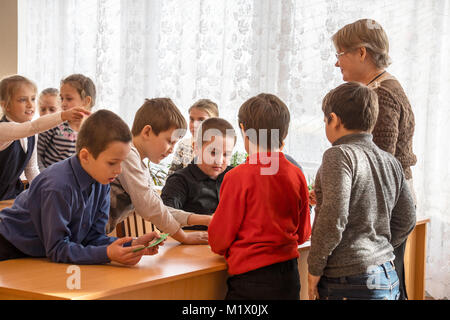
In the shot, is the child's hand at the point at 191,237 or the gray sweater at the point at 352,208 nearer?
the gray sweater at the point at 352,208

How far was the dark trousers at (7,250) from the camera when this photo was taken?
1637 mm

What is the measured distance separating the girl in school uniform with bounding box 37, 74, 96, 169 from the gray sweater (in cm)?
186

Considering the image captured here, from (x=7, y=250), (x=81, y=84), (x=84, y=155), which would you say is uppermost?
(x=81, y=84)

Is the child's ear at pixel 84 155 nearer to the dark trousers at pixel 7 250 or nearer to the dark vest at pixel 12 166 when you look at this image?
the dark trousers at pixel 7 250

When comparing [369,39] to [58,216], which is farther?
[369,39]

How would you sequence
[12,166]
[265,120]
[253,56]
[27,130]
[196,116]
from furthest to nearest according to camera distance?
[253,56]
[196,116]
[12,166]
[27,130]
[265,120]

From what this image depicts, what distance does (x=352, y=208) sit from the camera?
1.62 meters

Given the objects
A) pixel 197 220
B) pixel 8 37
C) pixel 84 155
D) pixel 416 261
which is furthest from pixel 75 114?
pixel 8 37

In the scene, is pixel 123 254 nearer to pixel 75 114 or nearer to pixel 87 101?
pixel 75 114

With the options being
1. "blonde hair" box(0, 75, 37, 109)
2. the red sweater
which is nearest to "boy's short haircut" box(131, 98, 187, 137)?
the red sweater

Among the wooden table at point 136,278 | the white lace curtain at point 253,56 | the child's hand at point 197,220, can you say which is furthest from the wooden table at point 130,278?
the white lace curtain at point 253,56

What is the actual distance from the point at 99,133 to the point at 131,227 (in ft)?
3.24
